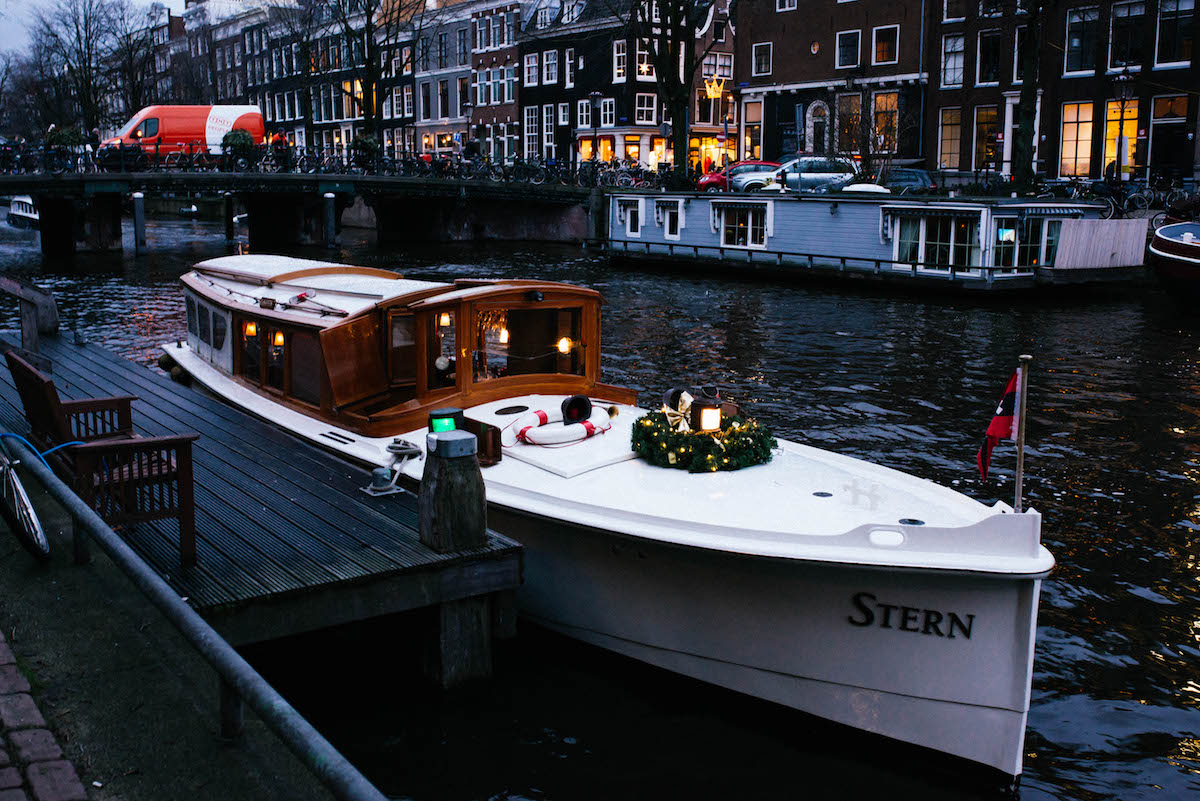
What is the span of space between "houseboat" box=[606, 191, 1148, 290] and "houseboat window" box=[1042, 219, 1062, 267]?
3 centimetres

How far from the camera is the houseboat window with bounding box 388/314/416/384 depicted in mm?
10320

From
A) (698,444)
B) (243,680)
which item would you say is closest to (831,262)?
(698,444)

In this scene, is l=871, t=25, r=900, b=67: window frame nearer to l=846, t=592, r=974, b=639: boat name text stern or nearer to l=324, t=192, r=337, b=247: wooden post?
l=324, t=192, r=337, b=247: wooden post

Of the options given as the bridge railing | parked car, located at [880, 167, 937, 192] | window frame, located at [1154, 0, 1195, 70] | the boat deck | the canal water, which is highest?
window frame, located at [1154, 0, 1195, 70]

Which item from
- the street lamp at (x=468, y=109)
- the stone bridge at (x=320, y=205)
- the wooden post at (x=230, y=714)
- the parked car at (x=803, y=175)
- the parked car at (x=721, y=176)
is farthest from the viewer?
the street lamp at (x=468, y=109)

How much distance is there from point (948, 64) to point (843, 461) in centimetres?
4523

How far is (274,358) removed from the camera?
1164 cm

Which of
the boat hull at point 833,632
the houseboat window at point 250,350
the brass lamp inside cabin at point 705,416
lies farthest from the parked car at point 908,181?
the boat hull at point 833,632

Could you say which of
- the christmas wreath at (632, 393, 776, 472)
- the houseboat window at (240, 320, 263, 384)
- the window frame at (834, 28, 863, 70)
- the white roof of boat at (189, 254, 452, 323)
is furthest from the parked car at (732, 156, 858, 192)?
the christmas wreath at (632, 393, 776, 472)

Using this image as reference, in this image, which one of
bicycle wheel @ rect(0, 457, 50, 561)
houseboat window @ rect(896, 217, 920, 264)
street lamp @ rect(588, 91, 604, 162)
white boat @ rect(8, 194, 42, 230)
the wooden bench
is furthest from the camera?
street lamp @ rect(588, 91, 604, 162)

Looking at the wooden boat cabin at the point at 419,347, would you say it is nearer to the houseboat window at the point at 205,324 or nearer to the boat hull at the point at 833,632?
the boat hull at the point at 833,632

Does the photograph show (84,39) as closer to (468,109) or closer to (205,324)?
(468,109)

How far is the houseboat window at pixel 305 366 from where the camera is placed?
1063cm

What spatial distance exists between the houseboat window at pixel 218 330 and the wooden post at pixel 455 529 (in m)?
6.03
